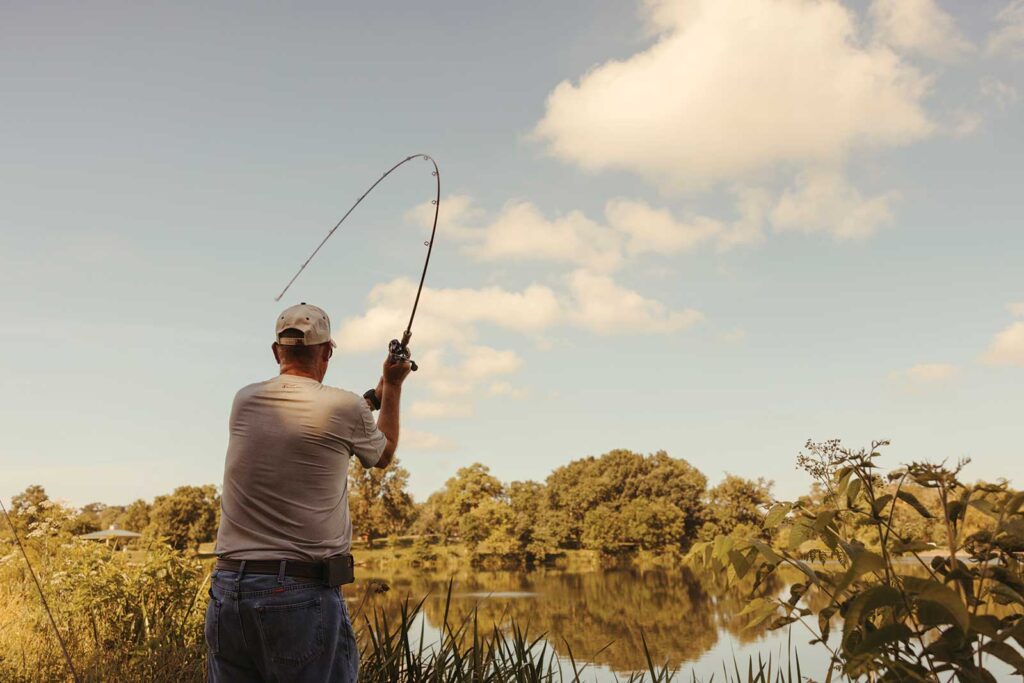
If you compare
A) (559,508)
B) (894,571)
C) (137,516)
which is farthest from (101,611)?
(137,516)

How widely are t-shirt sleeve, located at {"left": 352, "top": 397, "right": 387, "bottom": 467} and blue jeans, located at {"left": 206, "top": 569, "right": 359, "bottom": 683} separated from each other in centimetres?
50

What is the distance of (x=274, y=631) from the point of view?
262 cm

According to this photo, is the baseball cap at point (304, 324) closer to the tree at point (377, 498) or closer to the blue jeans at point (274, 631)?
the blue jeans at point (274, 631)

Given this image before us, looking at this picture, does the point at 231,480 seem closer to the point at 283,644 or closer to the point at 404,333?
the point at 283,644

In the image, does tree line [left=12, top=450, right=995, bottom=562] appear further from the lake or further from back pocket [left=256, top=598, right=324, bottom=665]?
back pocket [left=256, top=598, right=324, bottom=665]

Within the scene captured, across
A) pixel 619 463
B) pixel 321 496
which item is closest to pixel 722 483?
pixel 619 463

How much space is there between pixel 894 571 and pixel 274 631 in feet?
6.35

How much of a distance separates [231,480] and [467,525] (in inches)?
2414

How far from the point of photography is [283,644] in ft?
8.59

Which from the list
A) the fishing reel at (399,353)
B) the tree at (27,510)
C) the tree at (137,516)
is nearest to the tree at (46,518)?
the tree at (27,510)

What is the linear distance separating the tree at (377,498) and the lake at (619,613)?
489 cm

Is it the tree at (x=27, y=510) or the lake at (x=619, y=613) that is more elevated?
the tree at (x=27, y=510)

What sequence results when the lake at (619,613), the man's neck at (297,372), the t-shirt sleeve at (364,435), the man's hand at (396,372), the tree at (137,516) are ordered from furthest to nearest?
the tree at (137,516) → the lake at (619,613) → the man's hand at (396,372) → the man's neck at (297,372) → the t-shirt sleeve at (364,435)

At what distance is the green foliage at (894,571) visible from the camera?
4.69 feet
